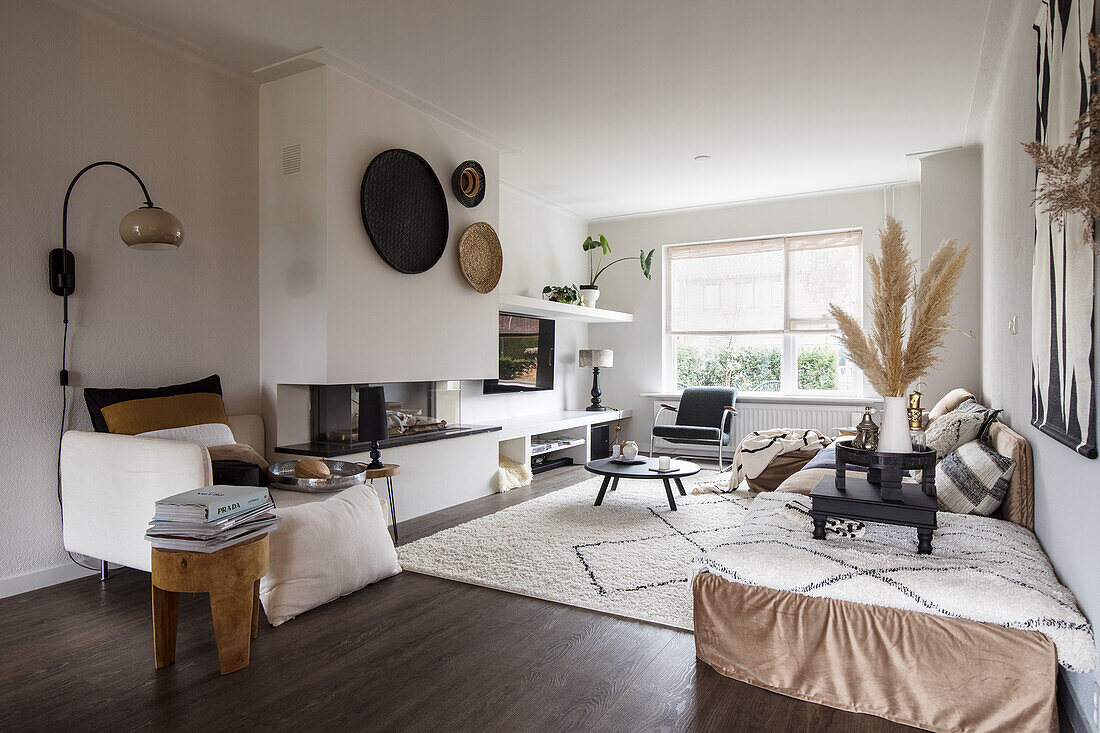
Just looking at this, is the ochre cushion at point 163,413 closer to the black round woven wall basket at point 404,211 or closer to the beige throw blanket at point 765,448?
the black round woven wall basket at point 404,211

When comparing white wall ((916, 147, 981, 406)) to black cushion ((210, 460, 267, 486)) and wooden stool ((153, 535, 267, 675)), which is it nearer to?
black cushion ((210, 460, 267, 486))

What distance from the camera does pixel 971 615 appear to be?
1.86 m

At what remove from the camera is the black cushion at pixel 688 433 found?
20.6 ft

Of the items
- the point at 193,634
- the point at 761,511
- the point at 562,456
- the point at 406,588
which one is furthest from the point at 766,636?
the point at 562,456

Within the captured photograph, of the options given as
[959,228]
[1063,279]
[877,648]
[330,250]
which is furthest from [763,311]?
[877,648]

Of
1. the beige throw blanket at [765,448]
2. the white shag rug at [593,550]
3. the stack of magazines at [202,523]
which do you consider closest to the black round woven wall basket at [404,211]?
the white shag rug at [593,550]

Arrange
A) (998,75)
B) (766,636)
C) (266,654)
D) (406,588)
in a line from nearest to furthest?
(766,636), (266,654), (406,588), (998,75)

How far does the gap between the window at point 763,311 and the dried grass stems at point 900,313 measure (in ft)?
14.6

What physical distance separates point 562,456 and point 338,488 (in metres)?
3.80

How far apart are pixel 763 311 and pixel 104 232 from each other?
5890mm

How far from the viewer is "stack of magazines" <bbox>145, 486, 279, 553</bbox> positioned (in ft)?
7.18

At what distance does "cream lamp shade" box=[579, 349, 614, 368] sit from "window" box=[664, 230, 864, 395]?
30.5 inches

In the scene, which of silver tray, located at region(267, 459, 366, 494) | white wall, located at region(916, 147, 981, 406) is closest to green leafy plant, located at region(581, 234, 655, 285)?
white wall, located at region(916, 147, 981, 406)

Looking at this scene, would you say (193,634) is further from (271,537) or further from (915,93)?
(915,93)
